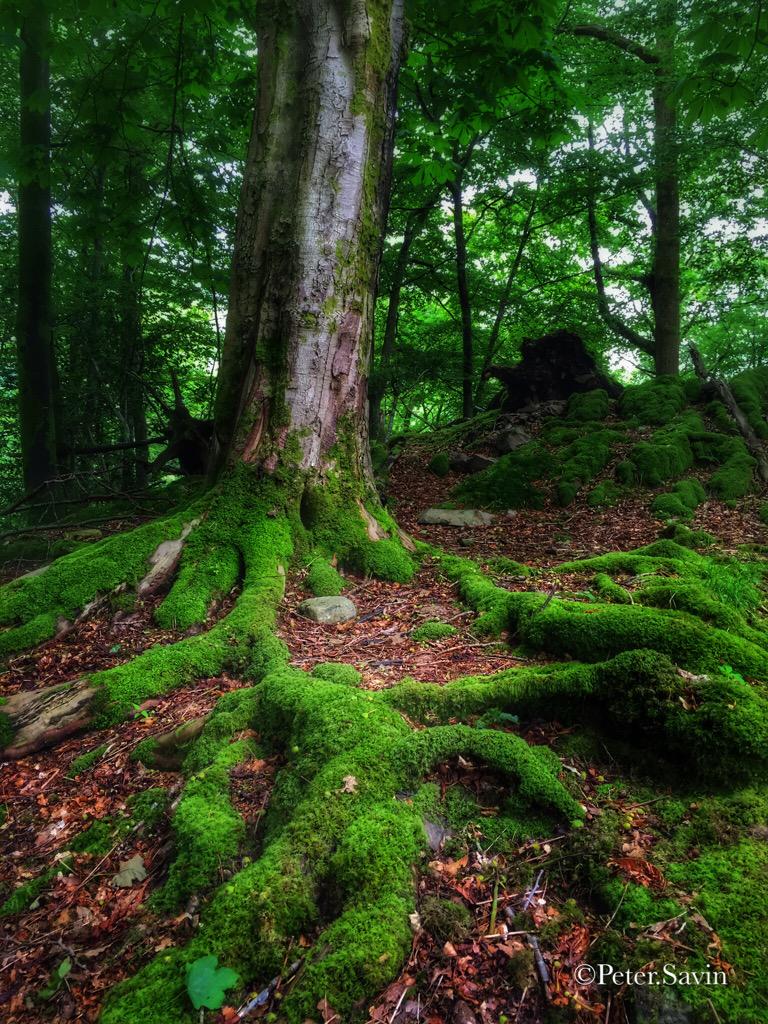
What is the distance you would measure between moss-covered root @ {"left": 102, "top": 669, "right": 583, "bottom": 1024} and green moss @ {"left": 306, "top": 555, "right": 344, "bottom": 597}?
4.97ft

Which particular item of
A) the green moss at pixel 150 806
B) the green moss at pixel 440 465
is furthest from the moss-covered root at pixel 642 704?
the green moss at pixel 440 465

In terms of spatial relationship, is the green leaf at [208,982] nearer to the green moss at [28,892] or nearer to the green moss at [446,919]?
the green moss at [446,919]

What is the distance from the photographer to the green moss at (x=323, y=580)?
4102 mm

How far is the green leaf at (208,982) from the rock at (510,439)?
28.9 ft

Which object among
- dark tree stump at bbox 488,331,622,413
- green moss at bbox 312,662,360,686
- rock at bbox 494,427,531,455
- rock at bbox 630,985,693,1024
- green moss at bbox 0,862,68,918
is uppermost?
dark tree stump at bbox 488,331,622,413

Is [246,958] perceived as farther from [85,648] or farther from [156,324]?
[156,324]

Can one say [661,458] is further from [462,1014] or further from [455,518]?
[462,1014]

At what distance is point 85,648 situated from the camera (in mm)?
3537

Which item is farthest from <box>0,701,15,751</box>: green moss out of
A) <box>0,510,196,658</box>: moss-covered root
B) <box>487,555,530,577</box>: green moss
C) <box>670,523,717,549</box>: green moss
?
<box>670,523,717,549</box>: green moss

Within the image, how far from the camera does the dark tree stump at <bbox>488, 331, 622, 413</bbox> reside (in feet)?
36.9

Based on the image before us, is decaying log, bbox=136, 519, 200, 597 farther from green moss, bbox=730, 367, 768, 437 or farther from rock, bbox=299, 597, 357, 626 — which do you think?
green moss, bbox=730, 367, 768, 437

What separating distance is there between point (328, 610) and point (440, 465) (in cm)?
633

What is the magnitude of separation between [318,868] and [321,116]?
509 cm

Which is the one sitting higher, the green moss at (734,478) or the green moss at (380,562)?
the green moss at (734,478)
